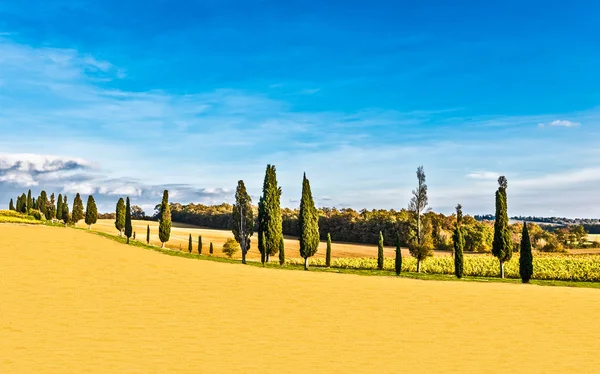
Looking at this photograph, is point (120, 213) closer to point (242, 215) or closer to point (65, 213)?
point (65, 213)

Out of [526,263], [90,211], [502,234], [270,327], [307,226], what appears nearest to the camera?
[270,327]

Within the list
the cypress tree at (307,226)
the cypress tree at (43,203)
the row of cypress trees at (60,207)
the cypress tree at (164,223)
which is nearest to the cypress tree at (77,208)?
the row of cypress trees at (60,207)

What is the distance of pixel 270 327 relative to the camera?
707 inches

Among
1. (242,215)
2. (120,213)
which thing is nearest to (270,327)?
(242,215)

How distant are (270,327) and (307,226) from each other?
43.1 meters

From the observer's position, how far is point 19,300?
69.9 feet

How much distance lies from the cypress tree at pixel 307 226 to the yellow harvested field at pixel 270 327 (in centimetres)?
2781

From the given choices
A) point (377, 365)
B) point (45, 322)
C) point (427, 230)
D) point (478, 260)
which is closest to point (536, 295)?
point (377, 365)

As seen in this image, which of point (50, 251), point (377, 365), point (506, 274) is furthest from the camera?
point (506, 274)

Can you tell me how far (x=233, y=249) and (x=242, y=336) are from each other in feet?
205

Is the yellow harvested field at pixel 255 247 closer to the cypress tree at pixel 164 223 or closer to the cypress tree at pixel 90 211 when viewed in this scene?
the cypress tree at pixel 90 211

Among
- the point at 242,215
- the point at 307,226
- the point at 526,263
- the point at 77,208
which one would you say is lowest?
the point at 526,263

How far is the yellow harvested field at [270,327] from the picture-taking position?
13133 mm

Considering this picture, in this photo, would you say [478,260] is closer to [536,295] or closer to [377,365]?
[536,295]
